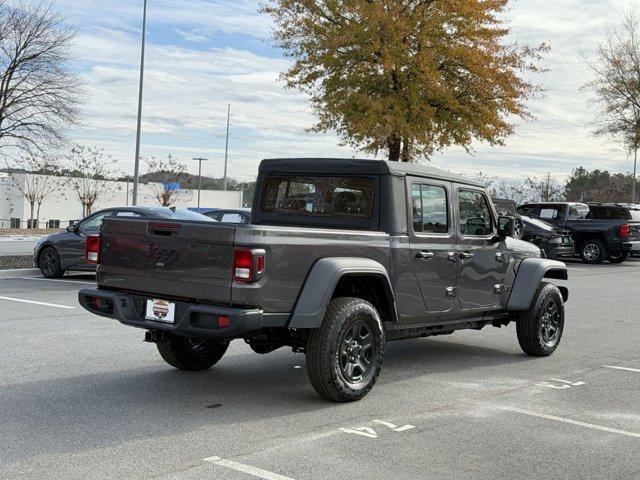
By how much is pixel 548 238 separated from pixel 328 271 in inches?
733

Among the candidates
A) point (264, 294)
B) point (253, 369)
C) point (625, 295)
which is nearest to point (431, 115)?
point (625, 295)

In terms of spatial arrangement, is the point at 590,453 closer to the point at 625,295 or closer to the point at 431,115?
the point at 625,295

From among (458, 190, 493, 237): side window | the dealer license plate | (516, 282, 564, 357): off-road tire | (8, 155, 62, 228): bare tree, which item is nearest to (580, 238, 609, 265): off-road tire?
(516, 282, 564, 357): off-road tire

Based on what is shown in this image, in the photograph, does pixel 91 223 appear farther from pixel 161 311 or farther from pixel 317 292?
pixel 317 292

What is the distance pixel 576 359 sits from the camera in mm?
8570

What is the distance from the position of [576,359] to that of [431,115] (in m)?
14.7

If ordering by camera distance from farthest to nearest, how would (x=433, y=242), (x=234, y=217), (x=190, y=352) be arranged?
(x=234, y=217)
(x=190, y=352)
(x=433, y=242)

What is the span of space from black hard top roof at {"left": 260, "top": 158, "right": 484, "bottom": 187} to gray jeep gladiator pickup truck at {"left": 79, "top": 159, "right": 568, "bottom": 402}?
1 centimetres

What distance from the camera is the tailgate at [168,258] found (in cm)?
565

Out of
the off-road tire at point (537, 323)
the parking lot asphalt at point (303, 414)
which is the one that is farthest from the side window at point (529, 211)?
the off-road tire at point (537, 323)

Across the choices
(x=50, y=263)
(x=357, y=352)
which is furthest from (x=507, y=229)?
(x=50, y=263)

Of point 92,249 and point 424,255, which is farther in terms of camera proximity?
point 424,255

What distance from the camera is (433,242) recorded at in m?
Answer: 7.10

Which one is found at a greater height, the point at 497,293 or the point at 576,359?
the point at 497,293
